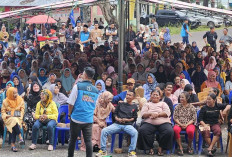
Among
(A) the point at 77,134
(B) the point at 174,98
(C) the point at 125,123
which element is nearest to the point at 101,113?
(C) the point at 125,123

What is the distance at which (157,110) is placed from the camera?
991 cm

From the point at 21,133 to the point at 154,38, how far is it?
37.7 feet

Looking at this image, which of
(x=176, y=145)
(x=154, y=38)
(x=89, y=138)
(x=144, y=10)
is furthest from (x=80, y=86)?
(x=144, y=10)

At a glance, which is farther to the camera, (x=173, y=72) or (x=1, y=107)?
(x=173, y=72)

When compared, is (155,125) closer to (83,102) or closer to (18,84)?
(83,102)

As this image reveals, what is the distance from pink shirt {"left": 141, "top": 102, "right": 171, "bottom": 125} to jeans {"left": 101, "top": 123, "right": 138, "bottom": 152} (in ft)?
1.39

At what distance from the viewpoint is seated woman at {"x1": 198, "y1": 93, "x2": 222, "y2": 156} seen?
9.70 metres

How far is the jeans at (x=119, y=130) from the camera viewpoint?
31.3 ft

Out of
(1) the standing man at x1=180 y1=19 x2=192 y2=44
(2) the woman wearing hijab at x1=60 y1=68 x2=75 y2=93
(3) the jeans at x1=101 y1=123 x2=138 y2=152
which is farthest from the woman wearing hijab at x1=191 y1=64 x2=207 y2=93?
(1) the standing man at x1=180 y1=19 x2=192 y2=44

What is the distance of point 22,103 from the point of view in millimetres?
10430

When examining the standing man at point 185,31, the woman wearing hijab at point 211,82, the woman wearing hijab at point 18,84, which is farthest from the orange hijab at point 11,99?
the standing man at point 185,31

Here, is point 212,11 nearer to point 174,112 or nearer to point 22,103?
point 174,112

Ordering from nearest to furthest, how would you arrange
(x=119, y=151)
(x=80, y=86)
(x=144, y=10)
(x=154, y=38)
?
(x=80, y=86) → (x=119, y=151) → (x=154, y=38) → (x=144, y=10)

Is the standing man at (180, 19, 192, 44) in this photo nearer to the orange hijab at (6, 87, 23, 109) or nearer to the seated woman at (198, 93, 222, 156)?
the seated woman at (198, 93, 222, 156)
